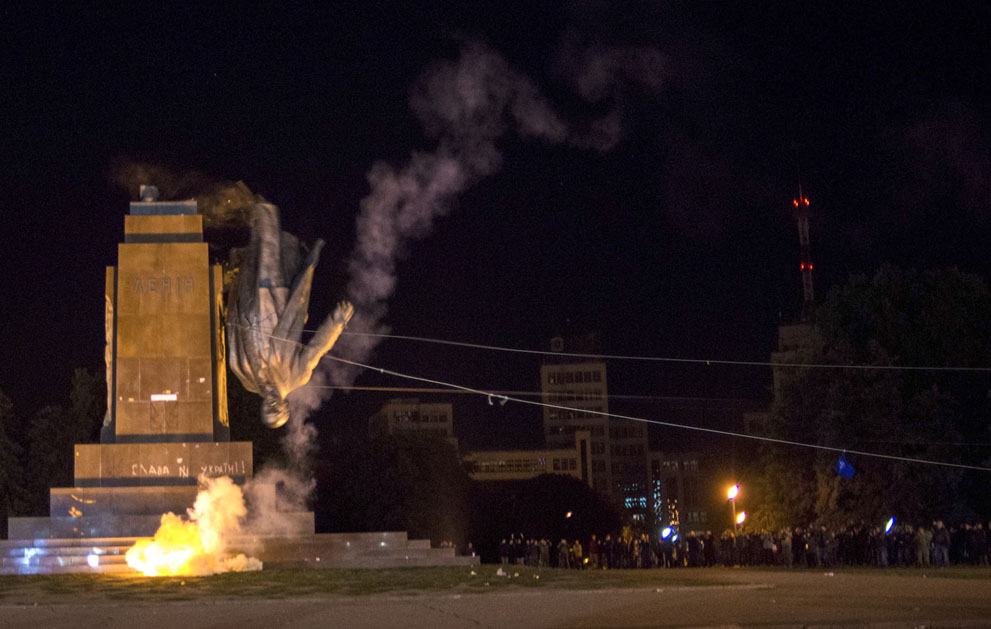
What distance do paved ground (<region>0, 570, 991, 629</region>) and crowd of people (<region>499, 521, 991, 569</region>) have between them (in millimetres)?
14029

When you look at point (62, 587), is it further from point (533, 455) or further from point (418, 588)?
point (533, 455)

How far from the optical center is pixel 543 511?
254ft

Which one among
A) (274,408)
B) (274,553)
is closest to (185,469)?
(274,408)

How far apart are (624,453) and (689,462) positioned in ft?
29.5

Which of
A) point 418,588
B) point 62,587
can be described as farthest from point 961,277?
point 62,587

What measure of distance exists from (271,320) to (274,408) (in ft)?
6.06

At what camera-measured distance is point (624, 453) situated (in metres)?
150

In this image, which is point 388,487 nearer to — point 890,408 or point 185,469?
point 890,408

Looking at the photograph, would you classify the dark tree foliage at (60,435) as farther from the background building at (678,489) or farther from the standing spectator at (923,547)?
the background building at (678,489)

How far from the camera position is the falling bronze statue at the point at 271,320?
23.9 metres

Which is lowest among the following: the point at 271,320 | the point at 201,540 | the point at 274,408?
the point at 201,540

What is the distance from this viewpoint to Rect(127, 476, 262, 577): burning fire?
760 inches

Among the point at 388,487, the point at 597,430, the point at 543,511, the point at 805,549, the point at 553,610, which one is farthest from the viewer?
the point at 597,430

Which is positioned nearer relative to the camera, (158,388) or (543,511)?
(158,388)
